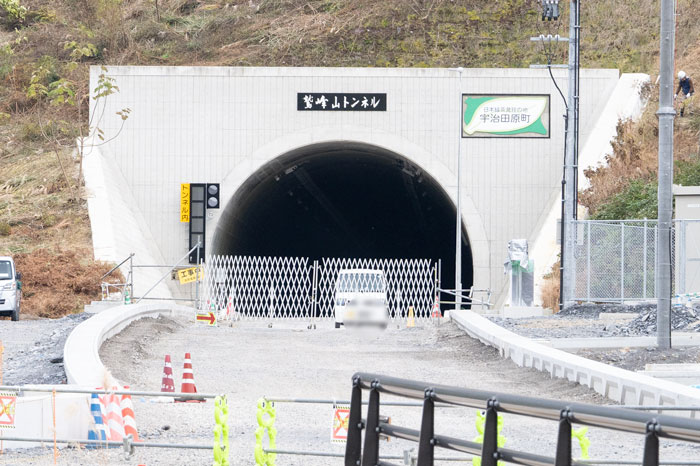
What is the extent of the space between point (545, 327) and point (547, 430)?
1186cm

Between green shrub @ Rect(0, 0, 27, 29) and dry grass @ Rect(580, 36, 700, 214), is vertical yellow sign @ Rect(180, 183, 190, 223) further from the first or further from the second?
green shrub @ Rect(0, 0, 27, 29)

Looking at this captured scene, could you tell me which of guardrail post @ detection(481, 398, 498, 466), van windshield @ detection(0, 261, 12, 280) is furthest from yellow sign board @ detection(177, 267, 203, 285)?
guardrail post @ detection(481, 398, 498, 466)

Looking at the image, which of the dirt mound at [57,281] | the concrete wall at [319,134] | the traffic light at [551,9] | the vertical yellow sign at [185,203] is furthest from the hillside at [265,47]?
the traffic light at [551,9]

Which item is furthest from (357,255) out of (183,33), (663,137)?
(663,137)

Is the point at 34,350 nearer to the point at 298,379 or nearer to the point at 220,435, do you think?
the point at 298,379

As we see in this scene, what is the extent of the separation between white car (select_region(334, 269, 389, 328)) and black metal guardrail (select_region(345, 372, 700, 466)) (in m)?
21.7

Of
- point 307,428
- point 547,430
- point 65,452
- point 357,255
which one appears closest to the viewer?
point 65,452

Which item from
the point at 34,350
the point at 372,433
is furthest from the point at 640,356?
the point at 372,433

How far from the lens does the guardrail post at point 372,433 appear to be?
223 inches

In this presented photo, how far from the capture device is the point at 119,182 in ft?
116

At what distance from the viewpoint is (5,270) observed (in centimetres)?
2661

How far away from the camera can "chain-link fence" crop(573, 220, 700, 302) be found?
2734cm

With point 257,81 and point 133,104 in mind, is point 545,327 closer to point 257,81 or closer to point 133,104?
point 257,81

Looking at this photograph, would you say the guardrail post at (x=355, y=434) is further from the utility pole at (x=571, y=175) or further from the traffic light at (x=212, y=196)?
the traffic light at (x=212, y=196)
